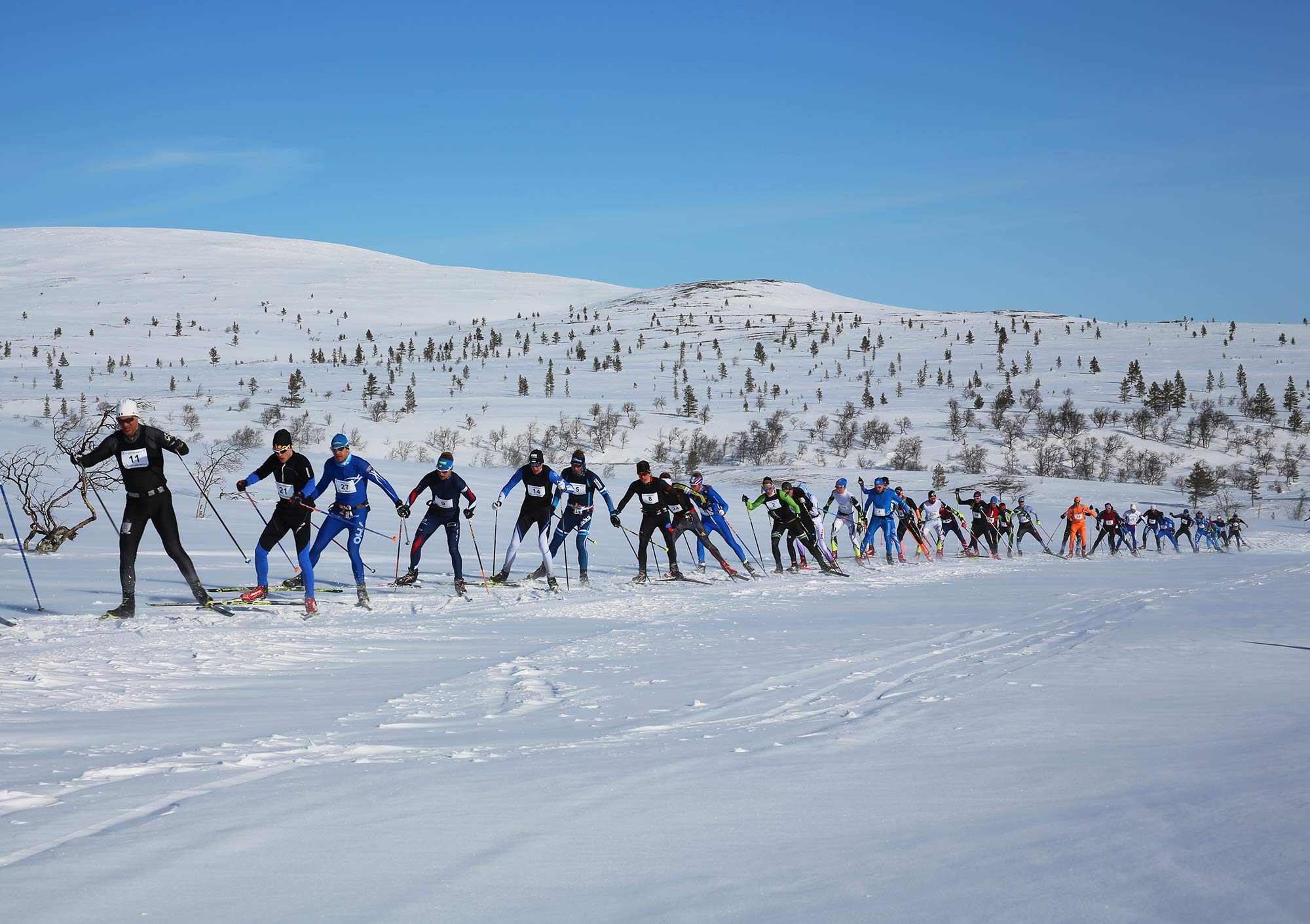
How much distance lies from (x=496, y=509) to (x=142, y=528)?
441 cm

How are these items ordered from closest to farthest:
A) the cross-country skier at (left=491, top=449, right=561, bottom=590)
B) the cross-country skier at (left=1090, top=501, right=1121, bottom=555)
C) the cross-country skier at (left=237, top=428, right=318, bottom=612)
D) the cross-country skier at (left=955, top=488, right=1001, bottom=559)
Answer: the cross-country skier at (left=237, top=428, right=318, bottom=612), the cross-country skier at (left=491, top=449, right=561, bottom=590), the cross-country skier at (left=955, top=488, right=1001, bottom=559), the cross-country skier at (left=1090, top=501, right=1121, bottom=555)

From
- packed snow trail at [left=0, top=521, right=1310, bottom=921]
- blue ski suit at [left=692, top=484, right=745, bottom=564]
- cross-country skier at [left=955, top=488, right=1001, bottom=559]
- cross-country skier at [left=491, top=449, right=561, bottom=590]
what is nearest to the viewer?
packed snow trail at [left=0, top=521, right=1310, bottom=921]

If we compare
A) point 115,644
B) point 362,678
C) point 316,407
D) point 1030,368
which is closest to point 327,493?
point 115,644

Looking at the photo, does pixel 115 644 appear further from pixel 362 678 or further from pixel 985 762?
pixel 985 762

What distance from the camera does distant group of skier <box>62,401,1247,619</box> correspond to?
10258 mm

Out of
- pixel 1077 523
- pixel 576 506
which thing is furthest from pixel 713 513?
pixel 1077 523

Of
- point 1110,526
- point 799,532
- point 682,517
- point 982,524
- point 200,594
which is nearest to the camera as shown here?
point 200,594

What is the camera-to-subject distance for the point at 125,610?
10008mm

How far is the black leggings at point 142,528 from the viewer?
395 inches

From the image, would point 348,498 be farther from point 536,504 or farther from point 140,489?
point 536,504

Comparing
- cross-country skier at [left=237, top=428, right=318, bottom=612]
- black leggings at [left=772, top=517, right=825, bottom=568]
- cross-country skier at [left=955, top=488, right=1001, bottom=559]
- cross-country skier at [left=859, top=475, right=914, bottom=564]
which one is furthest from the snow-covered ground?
cross-country skier at [left=955, top=488, right=1001, bottom=559]

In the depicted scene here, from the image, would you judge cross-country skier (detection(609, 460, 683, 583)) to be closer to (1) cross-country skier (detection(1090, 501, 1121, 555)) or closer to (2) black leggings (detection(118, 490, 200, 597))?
(2) black leggings (detection(118, 490, 200, 597))

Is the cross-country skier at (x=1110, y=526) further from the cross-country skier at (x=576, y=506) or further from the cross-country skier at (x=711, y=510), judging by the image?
the cross-country skier at (x=576, y=506)

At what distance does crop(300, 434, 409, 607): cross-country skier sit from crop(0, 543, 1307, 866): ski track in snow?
65cm
